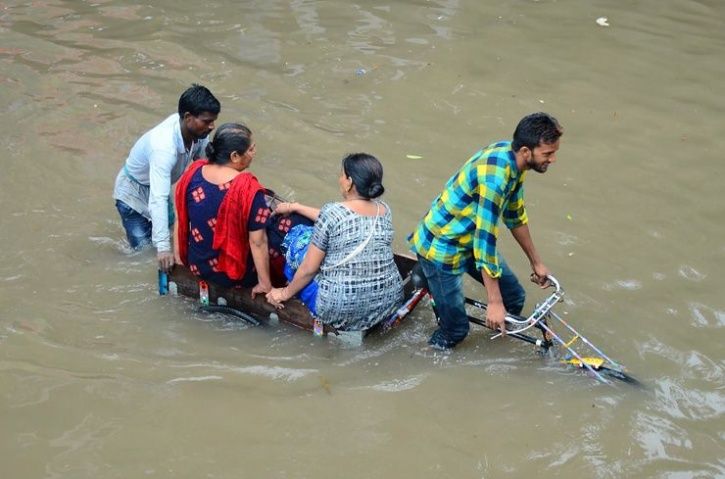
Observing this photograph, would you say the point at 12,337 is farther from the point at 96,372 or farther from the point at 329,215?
the point at 329,215

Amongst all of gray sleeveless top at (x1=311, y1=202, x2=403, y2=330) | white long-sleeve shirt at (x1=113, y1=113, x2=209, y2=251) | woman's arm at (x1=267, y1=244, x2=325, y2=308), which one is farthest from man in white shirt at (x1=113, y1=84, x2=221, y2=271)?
gray sleeveless top at (x1=311, y1=202, x2=403, y2=330)

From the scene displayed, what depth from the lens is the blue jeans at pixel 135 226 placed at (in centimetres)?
501

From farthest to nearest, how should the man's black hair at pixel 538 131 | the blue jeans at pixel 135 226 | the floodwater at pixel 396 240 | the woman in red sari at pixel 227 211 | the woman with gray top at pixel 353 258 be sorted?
the blue jeans at pixel 135 226 → the woman in red sari at pixel 227 211 → the woman with gray top at pixel 353 258 → the floodwater at pixel 396 240 → the man's black hair at pixel 538 131

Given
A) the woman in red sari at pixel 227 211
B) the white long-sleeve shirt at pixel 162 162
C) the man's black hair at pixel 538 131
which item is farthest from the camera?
the white long-sleeve shirt at pixel 162 162

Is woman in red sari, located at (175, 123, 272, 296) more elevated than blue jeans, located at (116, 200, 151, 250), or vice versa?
woman in red sari, located at (175, 123, 272, 296)

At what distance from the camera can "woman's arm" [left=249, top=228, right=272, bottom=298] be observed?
413 centimetres

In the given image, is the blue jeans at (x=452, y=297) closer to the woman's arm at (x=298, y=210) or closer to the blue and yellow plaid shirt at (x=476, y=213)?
the blue and yellow plaid shirt at (x=476, y=213)

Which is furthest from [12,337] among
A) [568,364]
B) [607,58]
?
[607,58]

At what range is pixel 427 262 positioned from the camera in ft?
13.0

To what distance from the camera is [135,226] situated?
16.8 ft

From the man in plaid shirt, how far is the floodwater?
0.43 m

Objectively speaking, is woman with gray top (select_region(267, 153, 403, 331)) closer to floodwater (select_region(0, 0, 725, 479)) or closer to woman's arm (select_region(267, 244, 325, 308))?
woman's arm (select_region(267, 244, 325, 308))

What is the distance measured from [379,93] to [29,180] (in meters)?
3.18

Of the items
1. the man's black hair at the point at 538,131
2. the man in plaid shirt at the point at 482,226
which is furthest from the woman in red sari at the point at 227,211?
the man's black hair at the point at 538,131
